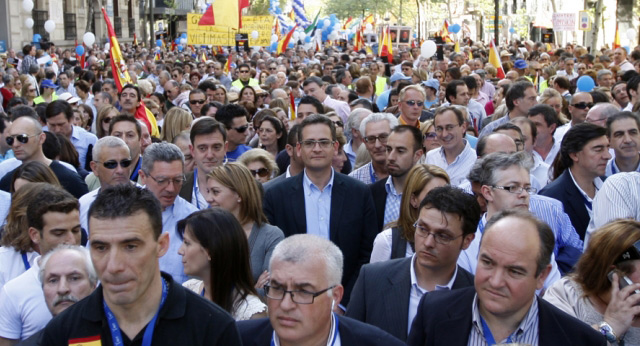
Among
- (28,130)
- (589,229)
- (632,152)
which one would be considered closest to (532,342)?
(589,229)

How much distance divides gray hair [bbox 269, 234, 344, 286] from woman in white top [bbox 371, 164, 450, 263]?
4.79ft

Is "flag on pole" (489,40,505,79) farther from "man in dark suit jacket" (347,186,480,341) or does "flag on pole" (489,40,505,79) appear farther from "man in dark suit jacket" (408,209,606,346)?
"man in dark suit jacket" (408,209,606,346)

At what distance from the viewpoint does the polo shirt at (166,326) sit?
3.21 meters

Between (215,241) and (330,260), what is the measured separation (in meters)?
1.20

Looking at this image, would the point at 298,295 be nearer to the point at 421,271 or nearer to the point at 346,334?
the point at 346,334

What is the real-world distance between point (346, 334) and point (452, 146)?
443 cm

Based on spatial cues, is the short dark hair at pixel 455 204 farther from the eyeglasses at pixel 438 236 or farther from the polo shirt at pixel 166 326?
the polo shirt at pixel 166 326

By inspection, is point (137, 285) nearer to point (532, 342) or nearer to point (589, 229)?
point (532, 342)

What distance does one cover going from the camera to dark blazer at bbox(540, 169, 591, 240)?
20.7ft

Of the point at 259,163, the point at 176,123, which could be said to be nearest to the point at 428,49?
the point at 176,123

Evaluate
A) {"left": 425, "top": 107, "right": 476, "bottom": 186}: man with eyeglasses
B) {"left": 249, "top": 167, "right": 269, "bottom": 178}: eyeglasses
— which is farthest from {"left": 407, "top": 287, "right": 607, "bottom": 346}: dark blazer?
{"left": 425, "top": 107, "right": 476, "bottom": 186}: man with eyeglasses

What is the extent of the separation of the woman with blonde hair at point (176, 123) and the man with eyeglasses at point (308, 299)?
6517 mm

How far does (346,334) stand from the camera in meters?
3.54

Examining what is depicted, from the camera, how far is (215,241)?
455cm
